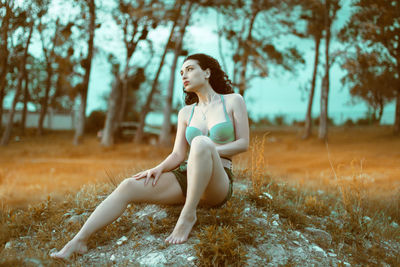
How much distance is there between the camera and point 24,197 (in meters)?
5.50

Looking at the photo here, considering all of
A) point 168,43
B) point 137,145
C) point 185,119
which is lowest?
point 137,145

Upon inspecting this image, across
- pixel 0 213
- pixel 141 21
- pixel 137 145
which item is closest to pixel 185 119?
pixel 0 213

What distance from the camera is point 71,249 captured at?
308 centimetres

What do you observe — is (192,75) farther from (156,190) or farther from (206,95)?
(156,190)

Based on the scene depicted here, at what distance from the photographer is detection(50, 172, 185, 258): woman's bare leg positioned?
10.2 ft

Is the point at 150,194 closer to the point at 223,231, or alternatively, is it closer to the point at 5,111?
the point at 223,231

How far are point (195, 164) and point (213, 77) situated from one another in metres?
1.27

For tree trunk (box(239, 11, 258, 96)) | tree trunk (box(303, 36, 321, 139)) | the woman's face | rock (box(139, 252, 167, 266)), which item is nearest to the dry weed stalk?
the woman's face

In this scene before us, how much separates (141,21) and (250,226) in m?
14.6

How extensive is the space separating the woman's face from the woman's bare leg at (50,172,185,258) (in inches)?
36.6

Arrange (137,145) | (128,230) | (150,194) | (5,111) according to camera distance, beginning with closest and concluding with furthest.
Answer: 1. (150,194)
2. (128,230)
3. (137,145)
4. (5,111)

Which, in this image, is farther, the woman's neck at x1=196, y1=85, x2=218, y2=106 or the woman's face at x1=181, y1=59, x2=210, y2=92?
the woman's neck at x1=196, y1=85, x2=218, y2=106

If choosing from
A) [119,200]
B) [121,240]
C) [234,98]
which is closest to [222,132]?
[234,98]

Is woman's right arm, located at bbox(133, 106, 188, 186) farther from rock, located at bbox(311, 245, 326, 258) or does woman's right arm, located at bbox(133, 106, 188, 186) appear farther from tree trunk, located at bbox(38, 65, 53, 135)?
tree trunk, located at bbox(38, 65, 53, 135)
